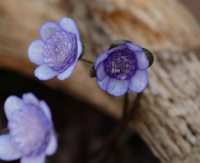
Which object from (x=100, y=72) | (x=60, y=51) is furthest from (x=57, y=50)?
(x=100, y=72)

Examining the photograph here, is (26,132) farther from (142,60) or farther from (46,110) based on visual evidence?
(142,60)

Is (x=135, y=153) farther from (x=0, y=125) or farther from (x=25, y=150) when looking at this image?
(x=25, y=150)

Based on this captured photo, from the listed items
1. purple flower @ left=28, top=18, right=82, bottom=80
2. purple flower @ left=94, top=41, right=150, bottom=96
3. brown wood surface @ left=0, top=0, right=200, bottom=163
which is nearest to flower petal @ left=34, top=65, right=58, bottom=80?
purple flower @ left=28, top=18, right=82, bottom=80

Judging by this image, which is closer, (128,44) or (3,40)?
(128,44)

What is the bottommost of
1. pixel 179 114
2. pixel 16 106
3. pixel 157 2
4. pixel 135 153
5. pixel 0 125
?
pixel 0 125

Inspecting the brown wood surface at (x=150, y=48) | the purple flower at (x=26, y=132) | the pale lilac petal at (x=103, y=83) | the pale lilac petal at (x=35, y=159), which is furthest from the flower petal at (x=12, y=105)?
the brown wood surface at (x=150, y=48)

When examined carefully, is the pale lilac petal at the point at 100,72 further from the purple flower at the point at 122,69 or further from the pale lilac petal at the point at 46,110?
the pale lilac petal at the point at 46,110

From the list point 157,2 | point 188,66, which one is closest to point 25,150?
point 188,66
